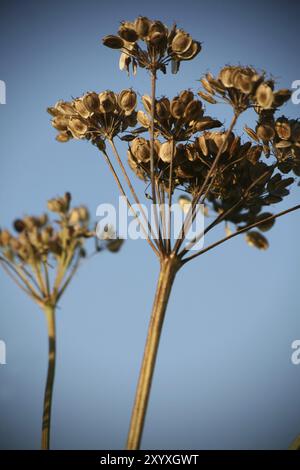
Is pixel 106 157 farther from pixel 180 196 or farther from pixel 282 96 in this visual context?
pixel 282 96

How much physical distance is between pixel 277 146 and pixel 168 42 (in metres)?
0.85

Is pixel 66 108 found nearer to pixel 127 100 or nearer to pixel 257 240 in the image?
pixel 127 100

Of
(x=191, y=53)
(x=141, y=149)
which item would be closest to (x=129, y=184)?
(x=141, y=149)

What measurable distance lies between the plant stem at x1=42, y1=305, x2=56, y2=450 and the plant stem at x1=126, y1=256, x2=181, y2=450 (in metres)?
0.36

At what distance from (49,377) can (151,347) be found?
518mm

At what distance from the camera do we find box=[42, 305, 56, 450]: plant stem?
92.9 inches

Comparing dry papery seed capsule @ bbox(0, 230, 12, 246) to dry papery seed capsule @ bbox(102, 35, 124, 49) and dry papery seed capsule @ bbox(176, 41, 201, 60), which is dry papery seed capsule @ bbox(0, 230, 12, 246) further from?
dry papery seed capsule @ bbox(176, 41, 201, 60)

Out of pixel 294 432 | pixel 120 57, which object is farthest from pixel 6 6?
pixel 294 432

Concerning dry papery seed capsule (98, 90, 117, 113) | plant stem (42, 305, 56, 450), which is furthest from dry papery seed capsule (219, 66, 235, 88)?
plant stem (42, 305, 56, 450)

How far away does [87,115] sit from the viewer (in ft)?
10.5

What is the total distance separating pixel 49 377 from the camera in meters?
2.38
